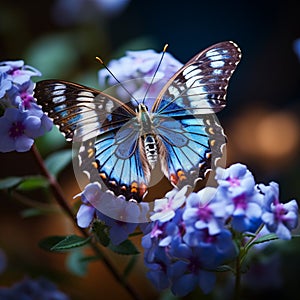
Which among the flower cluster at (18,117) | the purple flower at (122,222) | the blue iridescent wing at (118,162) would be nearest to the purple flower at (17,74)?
the flower cluster at (18,117)

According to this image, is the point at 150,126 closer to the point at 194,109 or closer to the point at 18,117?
the point at 194,109

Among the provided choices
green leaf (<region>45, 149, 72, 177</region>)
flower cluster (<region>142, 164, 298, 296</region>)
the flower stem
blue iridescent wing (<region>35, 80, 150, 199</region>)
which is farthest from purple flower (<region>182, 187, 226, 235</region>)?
green leaf (<region>45, 149, 72, 177</region>)

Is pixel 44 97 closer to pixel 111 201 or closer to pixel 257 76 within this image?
pixel 111 201

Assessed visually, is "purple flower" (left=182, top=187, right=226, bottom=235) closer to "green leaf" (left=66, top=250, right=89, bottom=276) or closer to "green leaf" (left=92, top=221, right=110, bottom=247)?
"green leaf" (left=92, top=221, right=110, bottom=247)

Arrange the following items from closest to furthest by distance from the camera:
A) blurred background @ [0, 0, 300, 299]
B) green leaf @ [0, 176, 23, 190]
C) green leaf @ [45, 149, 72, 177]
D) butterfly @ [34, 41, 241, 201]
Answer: butterfly @ [34, 41, 241, 201], green leaf @ [0, 176, 23, 190], green leaf @ [45, 149, 72, 177], blurred background @ [0, 0, 300, 299]

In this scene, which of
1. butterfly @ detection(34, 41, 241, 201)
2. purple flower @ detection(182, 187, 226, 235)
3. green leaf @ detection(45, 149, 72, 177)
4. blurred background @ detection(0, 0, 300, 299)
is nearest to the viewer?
purple flower @ detection(182, 187, 226, 235)

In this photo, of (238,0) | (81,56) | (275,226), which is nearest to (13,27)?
(81,56)

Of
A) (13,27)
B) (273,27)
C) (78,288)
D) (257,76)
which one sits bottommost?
(78,288)
